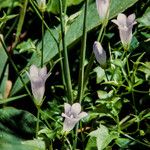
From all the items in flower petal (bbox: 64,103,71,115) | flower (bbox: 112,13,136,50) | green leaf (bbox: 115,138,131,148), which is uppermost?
flower (bbox: 112,13,136,50)

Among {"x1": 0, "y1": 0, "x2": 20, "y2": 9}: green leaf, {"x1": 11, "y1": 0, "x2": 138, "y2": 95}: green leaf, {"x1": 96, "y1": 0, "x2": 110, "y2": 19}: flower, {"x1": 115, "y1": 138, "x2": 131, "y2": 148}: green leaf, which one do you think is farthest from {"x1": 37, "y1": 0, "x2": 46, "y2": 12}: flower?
{"x1": 0, "y1": 0, "x2": 20, "y2": 9}: green leaf

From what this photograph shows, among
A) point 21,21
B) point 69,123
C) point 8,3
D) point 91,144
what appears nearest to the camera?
point 69,123

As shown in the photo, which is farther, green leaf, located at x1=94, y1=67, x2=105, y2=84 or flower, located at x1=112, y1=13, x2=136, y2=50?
green leaf, located at x1=94, y1=67, x2=105, y2=84

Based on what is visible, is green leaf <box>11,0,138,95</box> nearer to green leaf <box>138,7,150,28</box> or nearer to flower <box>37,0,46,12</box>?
green leaf <box>138,7,150,28</box>

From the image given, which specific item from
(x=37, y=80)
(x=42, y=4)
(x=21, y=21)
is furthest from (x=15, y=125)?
(x=21, y=21)

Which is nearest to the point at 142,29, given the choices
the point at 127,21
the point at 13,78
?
the point at 127,21

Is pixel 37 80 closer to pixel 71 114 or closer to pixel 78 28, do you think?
pixel 71 114

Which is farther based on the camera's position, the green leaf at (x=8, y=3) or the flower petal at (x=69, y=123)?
the green leaf at (x=8, y=3)

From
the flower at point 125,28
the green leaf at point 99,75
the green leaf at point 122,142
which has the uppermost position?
the flower at point 125,28

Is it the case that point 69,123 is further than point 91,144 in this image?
No

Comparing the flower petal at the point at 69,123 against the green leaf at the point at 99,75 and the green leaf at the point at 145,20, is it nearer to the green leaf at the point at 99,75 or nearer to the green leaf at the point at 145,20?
the green leaf at the point at 99,75

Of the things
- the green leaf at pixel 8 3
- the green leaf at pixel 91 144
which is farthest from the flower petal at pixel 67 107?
the green leaf at pixel 8 3

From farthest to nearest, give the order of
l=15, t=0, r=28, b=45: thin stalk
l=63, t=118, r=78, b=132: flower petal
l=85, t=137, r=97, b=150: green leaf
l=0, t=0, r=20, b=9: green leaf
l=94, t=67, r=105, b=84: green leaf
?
l=0, t=0, r=20, b=9: green leaf < l=15, t=0, r=28, b=45: thin stalk < l=94, t=67, r=105, b=84: green leaf < l=85, t=137, r=97, b=150: green leaf < l=63, t=118, r=78, b=132: flower petal
